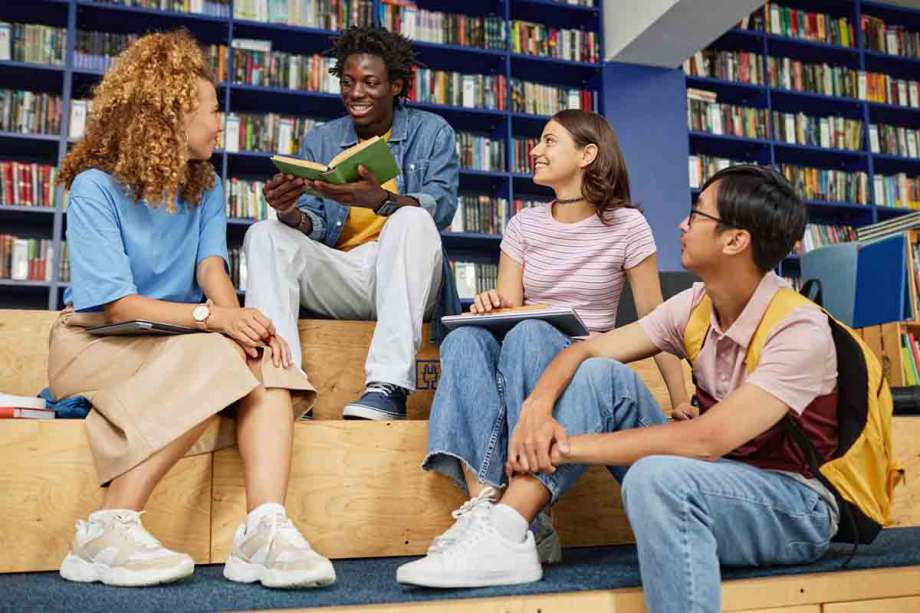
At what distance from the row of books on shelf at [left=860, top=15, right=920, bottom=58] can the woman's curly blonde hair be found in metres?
4.76

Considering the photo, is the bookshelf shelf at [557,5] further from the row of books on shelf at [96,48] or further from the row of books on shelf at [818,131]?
the row of books on shelf at [96,48]

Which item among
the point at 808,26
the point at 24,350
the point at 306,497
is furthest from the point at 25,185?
the point at 808,26

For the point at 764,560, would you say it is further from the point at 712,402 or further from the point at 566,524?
the point at 566,524

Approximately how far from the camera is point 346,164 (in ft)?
5.93

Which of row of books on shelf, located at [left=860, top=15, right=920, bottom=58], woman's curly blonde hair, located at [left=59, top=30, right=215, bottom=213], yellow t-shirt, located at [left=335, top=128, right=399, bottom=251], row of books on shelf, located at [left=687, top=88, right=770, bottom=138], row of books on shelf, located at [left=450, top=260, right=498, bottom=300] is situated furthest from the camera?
row of books on shelf, located at [left=860, top=15, right=920, bottom=58]

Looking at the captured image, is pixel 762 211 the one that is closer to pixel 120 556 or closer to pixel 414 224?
pixel 414 224

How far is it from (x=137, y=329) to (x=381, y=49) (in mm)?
1223

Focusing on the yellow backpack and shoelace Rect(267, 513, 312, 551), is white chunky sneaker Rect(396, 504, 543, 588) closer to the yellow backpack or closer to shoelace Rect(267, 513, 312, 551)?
shoelace Rect(267, 513, 312, 551)

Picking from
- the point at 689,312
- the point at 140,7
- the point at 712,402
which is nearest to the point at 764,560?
the point at 712,402

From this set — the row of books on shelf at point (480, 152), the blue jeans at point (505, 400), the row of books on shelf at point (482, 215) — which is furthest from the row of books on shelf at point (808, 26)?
the blue jeans at point (505, 400)

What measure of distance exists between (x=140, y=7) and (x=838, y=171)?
399cm

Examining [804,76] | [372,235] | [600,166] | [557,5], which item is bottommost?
[372,235]

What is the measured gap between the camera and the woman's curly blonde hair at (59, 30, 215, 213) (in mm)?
1623

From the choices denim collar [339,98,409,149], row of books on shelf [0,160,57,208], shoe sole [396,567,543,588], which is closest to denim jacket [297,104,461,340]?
denim collar [339,98,409,149]
